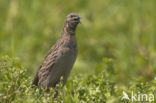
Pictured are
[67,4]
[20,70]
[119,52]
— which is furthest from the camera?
[67,4]

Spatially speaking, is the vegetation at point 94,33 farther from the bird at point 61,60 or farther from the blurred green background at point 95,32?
the bird at point 61,60

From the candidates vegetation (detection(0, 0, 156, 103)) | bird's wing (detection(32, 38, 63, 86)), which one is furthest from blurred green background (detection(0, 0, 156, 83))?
bird's wing (detection(32, 38, 63, 86))

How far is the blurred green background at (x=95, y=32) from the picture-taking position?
10.1m

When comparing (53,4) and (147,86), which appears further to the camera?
(53,4)

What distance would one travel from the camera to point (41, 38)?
36.4 feet

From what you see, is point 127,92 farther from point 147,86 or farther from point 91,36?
point 91,36

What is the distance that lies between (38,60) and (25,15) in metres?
1.78

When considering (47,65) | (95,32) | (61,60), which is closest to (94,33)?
(95,32)

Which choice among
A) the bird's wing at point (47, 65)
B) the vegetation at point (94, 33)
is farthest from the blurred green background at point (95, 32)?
the bird's wing at point (47, 65)

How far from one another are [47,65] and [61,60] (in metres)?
0.29

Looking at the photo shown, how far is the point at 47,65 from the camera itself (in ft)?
21.7

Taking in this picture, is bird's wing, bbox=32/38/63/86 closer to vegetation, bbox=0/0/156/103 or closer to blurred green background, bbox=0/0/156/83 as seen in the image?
vegetation, bbox=0/0/156/103

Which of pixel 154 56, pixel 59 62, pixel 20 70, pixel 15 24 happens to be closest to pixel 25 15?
pixel 15 24

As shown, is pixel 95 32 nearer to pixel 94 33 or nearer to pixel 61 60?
pixel 94 33
